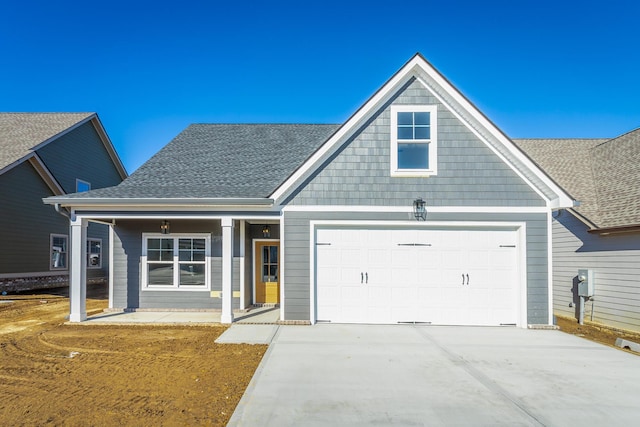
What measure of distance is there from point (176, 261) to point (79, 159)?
12.6m

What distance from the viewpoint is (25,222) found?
49.8 ft

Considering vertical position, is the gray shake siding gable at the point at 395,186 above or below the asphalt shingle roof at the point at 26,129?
below

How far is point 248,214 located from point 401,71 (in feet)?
15.9

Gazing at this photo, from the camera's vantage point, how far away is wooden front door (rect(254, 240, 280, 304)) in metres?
10.6

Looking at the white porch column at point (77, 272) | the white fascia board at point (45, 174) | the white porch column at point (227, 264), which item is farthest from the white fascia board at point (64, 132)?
the white porch column at point (227, 264)

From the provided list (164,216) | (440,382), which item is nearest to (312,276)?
(164,216)

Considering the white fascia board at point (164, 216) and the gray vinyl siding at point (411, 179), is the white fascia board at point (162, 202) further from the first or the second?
the gray vinyl siding at point (411, 179)

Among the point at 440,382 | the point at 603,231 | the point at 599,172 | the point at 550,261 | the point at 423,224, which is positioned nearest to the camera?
the point at 440,382

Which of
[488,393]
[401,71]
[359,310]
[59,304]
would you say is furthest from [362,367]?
[59,304]

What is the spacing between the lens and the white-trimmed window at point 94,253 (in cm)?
1816

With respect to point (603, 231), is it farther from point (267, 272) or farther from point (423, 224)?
point (267, 272)

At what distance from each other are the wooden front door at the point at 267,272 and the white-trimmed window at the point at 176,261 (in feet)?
4.60

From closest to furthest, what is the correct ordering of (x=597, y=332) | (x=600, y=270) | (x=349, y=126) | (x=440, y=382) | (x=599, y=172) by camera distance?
(x=440, y=382) → (x=349, y=126) → (x=597, y=332) → (x=600, y=270) → (x=599, y=172)

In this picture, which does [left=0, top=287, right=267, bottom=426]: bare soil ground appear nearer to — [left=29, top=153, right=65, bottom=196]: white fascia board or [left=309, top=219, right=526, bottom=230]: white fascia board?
[left=309, top=219, right=526, bottom=230]: white fascia board
